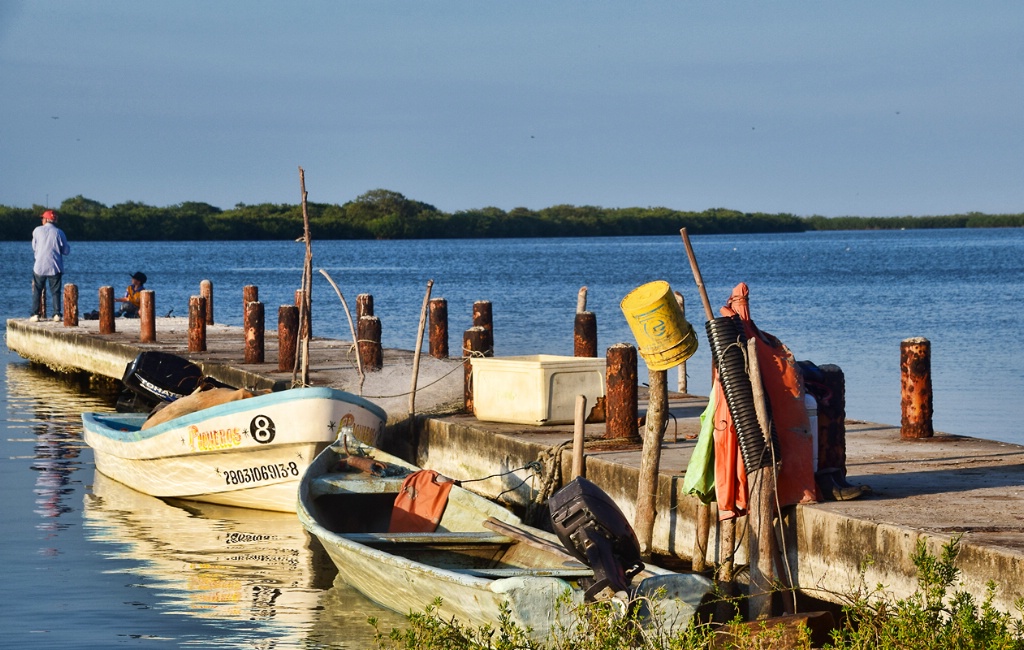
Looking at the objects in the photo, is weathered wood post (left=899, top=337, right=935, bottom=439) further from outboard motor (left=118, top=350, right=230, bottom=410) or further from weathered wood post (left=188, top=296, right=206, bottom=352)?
weathered wood post (left=188, top=296, right=206, bottom=352)

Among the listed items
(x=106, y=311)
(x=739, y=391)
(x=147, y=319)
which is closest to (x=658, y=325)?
(x=739, y=391)

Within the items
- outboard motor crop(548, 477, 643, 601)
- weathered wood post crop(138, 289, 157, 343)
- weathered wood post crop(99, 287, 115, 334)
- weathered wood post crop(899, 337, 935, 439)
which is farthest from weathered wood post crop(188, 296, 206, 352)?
outboard motor crop(548, 477, 643, 601)

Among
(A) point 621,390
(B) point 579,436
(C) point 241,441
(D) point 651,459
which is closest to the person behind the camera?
(D) point 651,459

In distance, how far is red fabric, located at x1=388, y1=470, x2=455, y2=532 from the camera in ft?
34.6

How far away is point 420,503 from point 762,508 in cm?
351

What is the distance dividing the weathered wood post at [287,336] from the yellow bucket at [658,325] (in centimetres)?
935

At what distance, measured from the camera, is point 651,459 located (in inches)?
360

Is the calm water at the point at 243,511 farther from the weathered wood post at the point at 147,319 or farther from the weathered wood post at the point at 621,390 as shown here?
the weathered wood post at the point at 621,390

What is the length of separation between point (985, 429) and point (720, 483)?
12.2 m

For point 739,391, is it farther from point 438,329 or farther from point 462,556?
point 438,329

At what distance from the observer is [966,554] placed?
716 cm

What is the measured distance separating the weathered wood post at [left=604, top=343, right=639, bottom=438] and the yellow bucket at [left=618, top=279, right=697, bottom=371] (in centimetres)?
246

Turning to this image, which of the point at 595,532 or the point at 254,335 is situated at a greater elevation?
the point at 254,335

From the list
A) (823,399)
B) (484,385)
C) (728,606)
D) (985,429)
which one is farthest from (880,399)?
(728,606)
